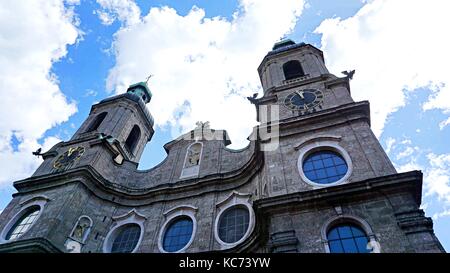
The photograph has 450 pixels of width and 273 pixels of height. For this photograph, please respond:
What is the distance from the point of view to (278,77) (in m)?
17.3

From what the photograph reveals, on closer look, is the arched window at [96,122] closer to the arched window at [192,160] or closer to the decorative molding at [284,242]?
the arched window at [192,160]

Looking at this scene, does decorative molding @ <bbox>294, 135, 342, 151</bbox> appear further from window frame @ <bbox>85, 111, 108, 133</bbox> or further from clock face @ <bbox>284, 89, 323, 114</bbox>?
window frame @ <bbox>85, 111, 108, 133</bbox>

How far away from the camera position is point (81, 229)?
44.7 ft

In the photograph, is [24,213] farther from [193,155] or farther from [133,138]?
[133,138]

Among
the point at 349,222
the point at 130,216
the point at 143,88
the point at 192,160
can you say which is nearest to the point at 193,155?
the point at 192,160

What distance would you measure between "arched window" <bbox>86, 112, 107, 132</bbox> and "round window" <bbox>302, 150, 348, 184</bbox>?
1448 centimetres

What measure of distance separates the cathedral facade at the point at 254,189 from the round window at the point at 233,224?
46 millimetres

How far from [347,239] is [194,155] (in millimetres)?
10161

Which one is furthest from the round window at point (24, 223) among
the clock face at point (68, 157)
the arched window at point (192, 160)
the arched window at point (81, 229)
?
the arched window at point (192, 160)

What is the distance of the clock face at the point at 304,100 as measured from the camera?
13.7 metres

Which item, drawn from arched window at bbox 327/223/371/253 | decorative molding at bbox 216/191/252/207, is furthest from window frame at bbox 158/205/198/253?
arched window at bbox 327/223/371/253
